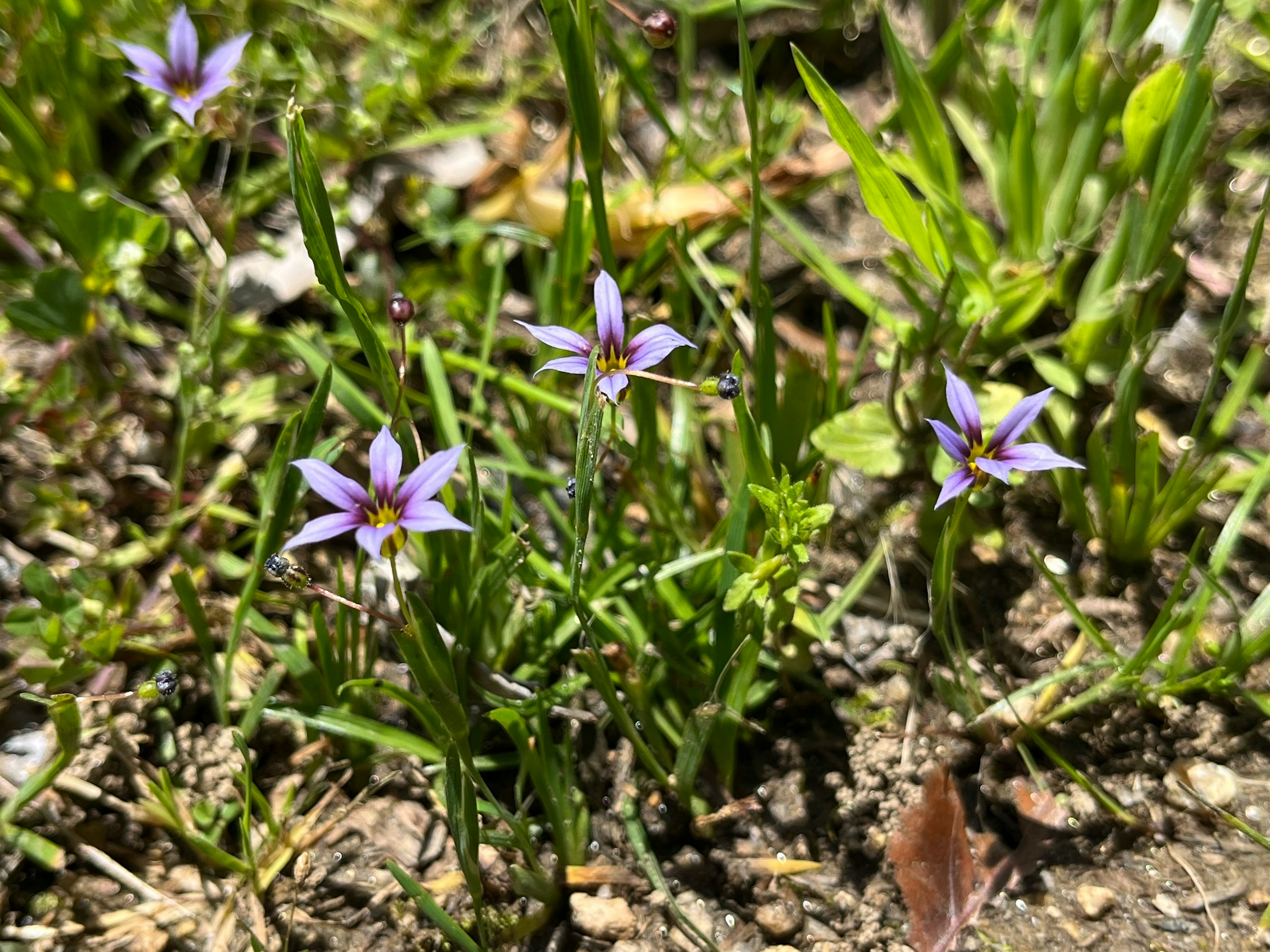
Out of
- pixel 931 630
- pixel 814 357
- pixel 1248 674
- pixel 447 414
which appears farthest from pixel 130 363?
pixel 1248 674

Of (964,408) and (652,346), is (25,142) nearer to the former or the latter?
(652,346)

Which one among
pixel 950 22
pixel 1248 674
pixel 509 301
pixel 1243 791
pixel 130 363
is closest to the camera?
pixel 1243 791

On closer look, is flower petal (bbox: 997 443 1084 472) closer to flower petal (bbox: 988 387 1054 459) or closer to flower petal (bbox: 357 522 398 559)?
flower petal (bbox: 988 387 1054 459)

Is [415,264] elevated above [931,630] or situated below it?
above

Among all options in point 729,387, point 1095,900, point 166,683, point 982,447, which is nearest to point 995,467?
point 982,447

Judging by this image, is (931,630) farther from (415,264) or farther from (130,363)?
(130,363)

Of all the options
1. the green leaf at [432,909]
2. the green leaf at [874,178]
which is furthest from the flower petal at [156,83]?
the green leaf at [432,909]

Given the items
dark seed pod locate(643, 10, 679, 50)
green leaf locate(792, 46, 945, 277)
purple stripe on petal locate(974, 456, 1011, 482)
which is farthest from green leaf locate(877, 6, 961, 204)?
purple stripe on petal locate(974, 456, 1011, 482)
